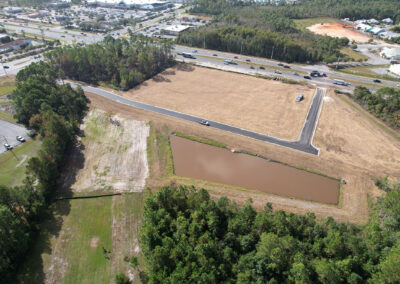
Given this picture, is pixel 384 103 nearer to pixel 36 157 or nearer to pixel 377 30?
pixel 36 157

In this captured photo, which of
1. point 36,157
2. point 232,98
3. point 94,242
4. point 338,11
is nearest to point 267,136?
point 232,98

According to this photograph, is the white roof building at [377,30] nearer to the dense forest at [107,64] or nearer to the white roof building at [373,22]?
the white roof building at [373,22]

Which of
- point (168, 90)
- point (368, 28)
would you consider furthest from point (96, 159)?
point (368, 28)

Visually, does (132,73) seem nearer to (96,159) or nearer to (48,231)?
(96,159)

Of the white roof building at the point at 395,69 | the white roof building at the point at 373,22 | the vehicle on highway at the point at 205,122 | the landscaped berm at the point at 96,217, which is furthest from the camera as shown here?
the white roof building at the point at 373,22

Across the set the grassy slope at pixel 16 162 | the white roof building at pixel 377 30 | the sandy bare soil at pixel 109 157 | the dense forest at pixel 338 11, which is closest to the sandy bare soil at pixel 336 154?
the sandy bare soil at pixel 109 157

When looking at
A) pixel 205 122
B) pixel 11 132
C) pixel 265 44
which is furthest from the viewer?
pixel 265 44

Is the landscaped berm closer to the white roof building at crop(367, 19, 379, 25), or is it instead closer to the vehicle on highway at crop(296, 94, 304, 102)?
the vehicle on highway at crop(296, 94, 304, 102)
